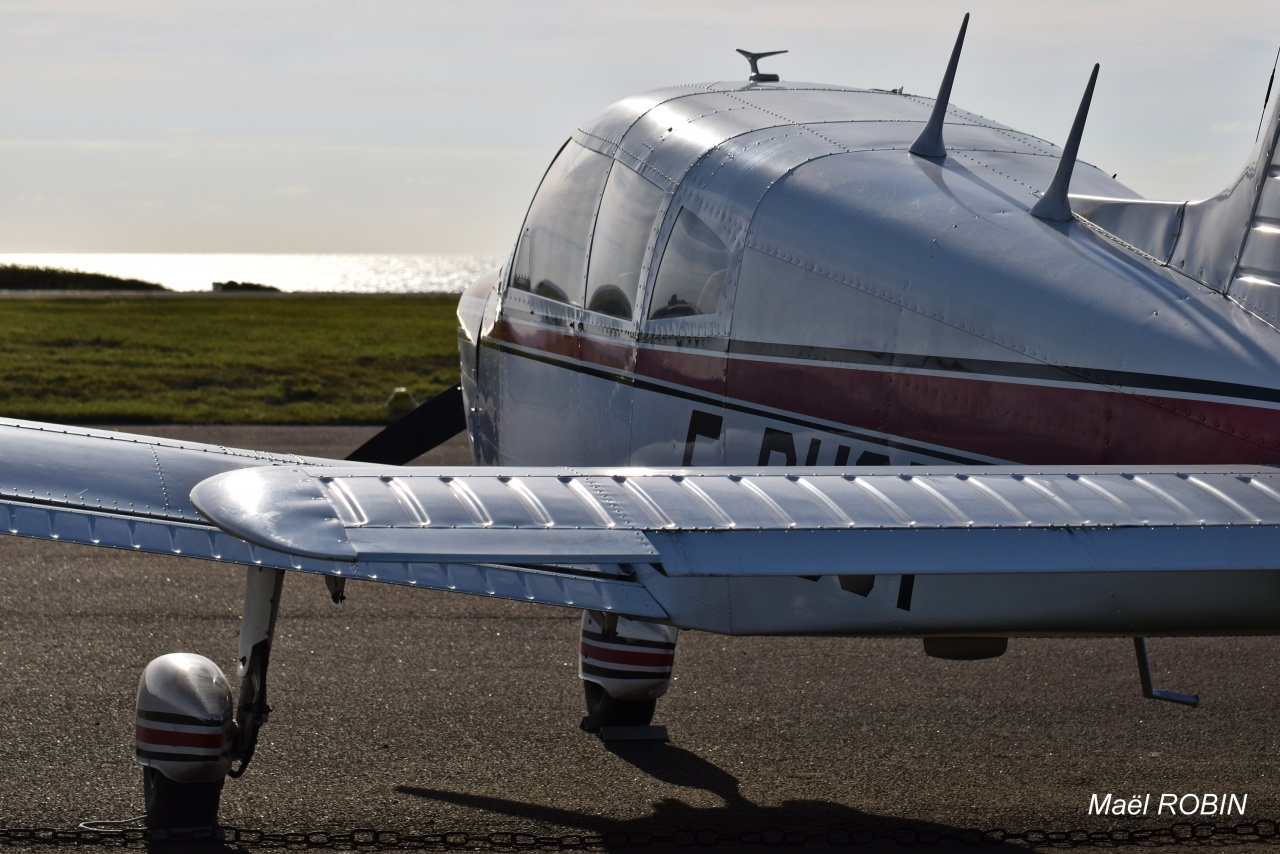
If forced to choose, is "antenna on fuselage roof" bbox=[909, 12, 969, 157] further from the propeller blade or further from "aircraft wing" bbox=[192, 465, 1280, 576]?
the propeller blade

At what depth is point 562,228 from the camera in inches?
249

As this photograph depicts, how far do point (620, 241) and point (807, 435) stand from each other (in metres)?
1.52

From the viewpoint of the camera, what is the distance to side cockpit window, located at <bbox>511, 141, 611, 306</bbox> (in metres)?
6.07

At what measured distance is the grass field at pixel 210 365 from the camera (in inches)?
721

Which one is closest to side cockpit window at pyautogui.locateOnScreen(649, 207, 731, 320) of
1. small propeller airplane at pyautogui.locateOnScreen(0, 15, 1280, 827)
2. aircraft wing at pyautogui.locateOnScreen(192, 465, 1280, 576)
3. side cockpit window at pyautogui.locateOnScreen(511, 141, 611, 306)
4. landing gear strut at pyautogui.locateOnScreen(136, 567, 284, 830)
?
small propeller airplane at pyautogui.locateOnScreen(0, 15, 1280, 827)

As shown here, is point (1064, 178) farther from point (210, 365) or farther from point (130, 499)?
point (210, 365)

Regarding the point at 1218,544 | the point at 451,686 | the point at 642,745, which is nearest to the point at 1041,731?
the point at 642,745

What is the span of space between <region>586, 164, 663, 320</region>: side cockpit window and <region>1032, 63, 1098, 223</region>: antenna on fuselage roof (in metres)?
1.59

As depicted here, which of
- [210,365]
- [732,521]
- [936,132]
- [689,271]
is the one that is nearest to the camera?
[732,521]

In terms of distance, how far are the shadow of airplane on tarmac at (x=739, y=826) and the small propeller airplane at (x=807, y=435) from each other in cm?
86

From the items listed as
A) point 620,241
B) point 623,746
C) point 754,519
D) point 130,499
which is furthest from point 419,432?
point 754,519

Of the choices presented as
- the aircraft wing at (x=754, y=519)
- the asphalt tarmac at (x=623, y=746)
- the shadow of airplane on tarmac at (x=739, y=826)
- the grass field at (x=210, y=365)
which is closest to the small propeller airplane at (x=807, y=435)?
the aircraft wing at (x=754, y=519)

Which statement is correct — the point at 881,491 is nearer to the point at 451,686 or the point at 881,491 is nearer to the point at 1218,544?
the point at 1218,544

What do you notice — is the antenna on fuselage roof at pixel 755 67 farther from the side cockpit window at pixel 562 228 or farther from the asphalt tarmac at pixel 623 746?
the asphalt tarmac at pixel 623 746
